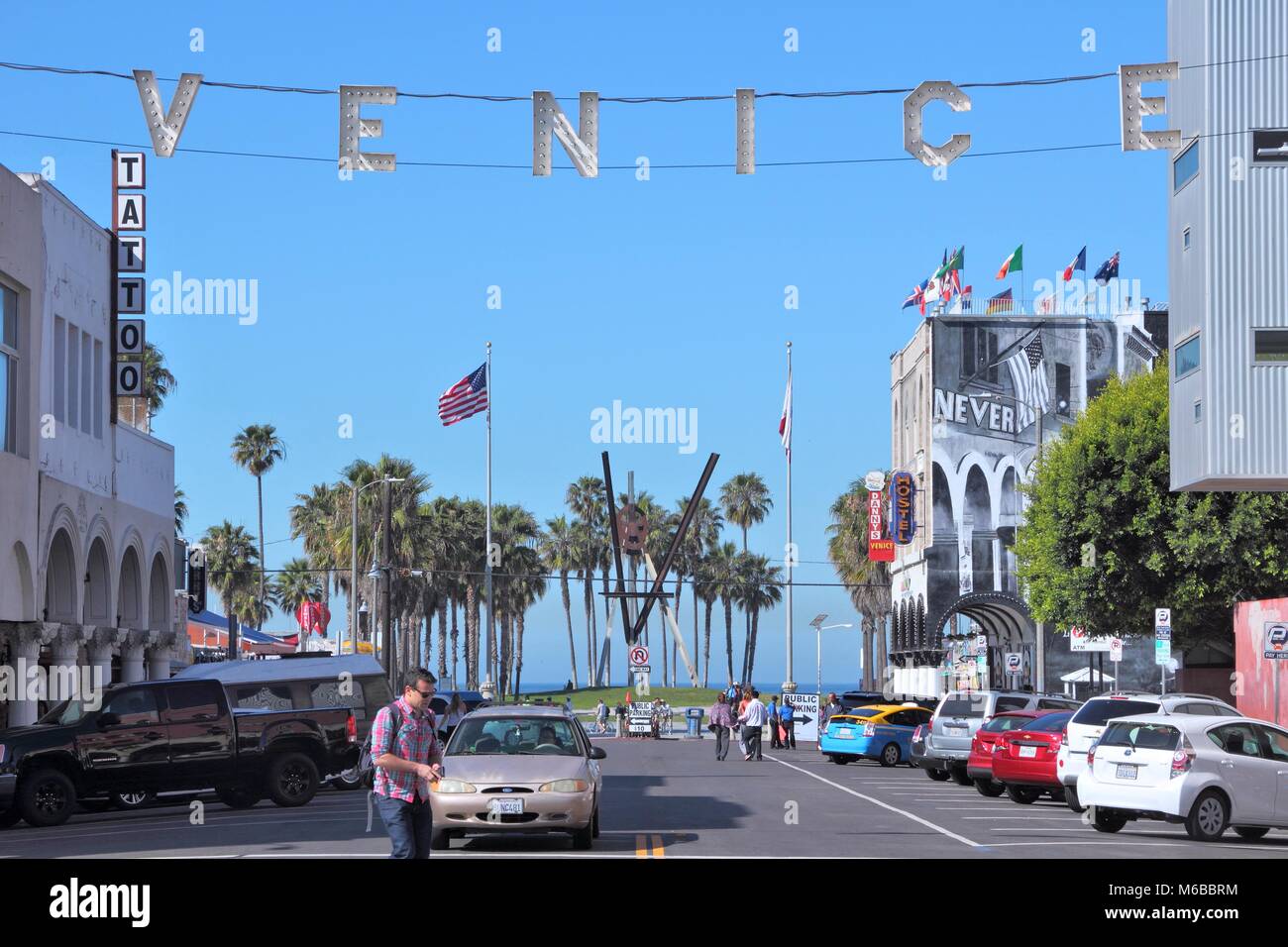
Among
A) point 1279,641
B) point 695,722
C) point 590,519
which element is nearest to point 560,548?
point 590,519

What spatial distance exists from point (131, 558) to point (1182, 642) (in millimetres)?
27867

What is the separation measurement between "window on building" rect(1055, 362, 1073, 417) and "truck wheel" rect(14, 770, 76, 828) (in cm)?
5485

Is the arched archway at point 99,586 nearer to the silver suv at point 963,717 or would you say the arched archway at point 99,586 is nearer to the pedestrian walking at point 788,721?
the silver suv at point 963,717

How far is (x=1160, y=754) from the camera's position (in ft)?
68.8

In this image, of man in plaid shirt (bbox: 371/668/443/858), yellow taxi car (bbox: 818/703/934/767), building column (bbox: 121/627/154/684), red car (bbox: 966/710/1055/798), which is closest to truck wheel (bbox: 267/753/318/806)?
red car (bbox: 966/710/1055/798)

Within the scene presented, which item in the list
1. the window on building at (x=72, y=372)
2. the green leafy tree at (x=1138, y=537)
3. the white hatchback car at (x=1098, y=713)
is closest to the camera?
the white hatchback car at (x=1098, y=713)

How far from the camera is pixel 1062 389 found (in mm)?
73438

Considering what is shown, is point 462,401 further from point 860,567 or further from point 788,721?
point 860,567

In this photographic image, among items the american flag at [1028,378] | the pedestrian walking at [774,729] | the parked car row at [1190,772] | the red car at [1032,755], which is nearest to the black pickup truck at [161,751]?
the red car at [1032,755]

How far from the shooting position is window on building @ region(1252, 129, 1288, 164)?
108 feet

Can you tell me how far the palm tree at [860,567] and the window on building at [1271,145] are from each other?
60.9m

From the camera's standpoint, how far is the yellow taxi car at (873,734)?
146ft

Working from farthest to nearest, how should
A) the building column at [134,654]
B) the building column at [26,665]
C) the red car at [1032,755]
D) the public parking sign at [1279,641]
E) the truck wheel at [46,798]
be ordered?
the building column at [134,654] < the building column at [26,665] < the public parking sign at [1279,641] < the red car at [1032,755] < the truck wheel at [46,798]
